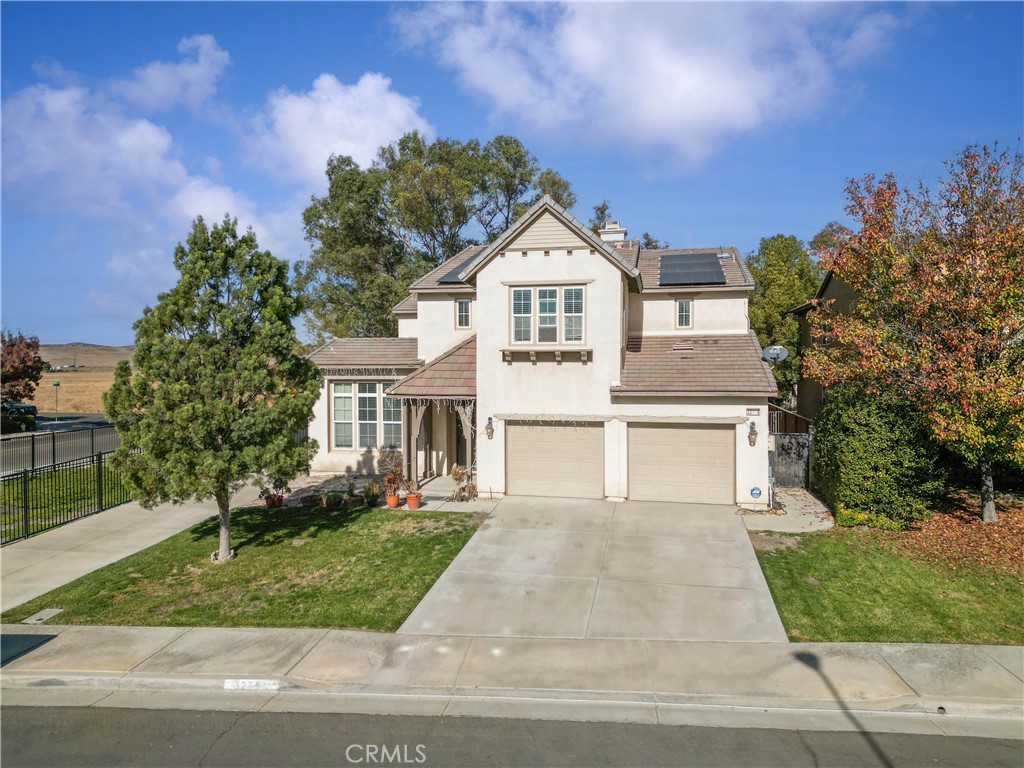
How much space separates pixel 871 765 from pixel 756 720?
3.89 feet

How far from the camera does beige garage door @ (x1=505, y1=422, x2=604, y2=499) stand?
16.8 meters

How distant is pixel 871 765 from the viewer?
6.38 meters

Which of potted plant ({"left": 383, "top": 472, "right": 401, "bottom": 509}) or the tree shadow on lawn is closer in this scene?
the tree shadow on lawn

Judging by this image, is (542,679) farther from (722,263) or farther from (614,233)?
(614,233)

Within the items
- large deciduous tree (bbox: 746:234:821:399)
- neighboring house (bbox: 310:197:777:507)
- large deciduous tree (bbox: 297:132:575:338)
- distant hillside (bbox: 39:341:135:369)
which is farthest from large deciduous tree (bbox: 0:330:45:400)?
distant hillside (bbox: 39:341:135:369)

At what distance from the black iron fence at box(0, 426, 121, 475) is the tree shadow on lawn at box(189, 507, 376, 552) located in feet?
32.2

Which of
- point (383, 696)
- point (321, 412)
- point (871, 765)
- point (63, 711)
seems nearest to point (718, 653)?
point (871, 765)

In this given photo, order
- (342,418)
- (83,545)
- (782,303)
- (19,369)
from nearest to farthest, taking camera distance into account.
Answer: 1. (83,545)
2. (342,418)
3. (782,303)
4. (19,369)

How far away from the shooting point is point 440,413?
20.3 metres

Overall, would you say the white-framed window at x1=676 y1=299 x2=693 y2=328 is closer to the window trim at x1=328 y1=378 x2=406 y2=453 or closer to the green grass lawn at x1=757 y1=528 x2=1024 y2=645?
the green grass lawn at x1=757 y1=528 x2=1024 y2=645

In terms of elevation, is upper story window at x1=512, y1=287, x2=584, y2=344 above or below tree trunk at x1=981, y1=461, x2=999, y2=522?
above

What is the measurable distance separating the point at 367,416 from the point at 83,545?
8.82m

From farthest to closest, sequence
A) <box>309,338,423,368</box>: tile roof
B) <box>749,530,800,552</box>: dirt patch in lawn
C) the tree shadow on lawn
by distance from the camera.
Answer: <box>309,338,423,368</box>: tile roof, the tree shadow on lawn, <box>749,530,800,552</box>: dirt patch in lawn

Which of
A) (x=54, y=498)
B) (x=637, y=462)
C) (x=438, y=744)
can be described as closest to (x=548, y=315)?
(x=637, y=462)
